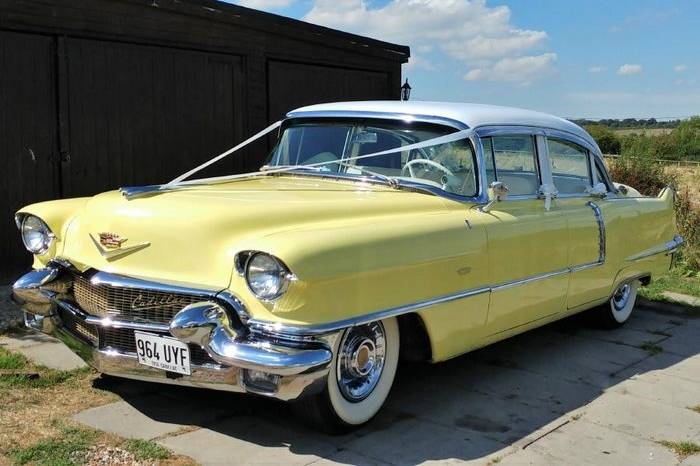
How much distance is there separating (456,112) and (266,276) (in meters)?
1.97

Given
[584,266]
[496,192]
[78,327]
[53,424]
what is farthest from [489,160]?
[53,424]

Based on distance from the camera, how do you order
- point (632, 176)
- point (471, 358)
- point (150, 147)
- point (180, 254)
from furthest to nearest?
point (632, 176) → point (150, 147) → point (471, 358) → point (180, 254)

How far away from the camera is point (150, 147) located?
8000 millimetres

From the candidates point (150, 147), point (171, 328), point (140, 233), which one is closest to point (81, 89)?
point (150, 147)

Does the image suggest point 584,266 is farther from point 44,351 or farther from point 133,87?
point 133,87

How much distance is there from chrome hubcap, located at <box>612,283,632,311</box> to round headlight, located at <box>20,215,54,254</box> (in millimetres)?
4327

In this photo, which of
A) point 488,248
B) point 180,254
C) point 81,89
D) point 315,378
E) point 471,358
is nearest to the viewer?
point 315,378

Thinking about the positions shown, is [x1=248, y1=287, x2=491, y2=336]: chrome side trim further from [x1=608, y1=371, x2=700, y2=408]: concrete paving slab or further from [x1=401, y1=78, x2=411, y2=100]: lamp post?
[x1=401, y1=78, x2=411, y2=100]: lamp post

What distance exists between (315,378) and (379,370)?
66 cm

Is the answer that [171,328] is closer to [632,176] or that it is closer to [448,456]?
[448,456]

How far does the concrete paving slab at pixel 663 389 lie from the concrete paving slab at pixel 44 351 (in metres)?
3.36

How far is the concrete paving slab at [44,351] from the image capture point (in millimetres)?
4504

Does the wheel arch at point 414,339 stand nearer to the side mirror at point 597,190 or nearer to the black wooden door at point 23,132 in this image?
the side mirror at point 597,190

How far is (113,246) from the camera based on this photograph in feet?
11.8
